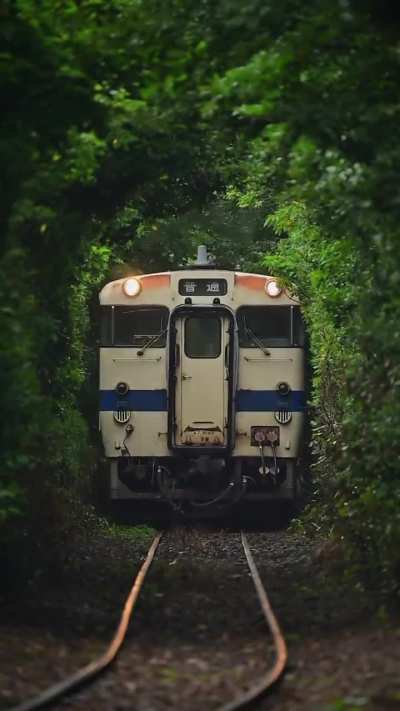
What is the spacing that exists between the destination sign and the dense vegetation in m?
5.50

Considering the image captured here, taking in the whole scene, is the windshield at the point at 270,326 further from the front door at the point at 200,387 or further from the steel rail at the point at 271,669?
the steel rail at the point at 271,669

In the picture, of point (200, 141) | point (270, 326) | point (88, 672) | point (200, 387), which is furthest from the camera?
point (270, 326)

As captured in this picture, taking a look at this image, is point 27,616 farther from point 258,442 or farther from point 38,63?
point 258,442

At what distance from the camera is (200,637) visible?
A: 10.0m

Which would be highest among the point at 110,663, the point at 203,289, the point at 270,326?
the point at 203,289

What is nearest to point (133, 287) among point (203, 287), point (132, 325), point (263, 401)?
point (132, 325)

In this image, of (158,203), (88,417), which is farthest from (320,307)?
(88,417)

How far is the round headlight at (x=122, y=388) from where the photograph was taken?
62.2ft

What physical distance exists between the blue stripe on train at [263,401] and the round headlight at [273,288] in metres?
1.32

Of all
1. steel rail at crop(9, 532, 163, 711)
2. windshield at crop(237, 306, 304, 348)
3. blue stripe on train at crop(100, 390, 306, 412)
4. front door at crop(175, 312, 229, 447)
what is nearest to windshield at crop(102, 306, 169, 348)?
front door at crop(175, 312, 229, 447)

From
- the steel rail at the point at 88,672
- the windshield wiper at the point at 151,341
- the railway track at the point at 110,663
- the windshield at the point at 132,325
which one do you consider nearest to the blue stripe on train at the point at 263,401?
the windshield wiper at the point at 151,341

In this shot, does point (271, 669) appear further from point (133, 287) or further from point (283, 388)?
point (133, 287)

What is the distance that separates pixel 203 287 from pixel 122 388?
68.3 inches

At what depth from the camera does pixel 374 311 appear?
11523mm
